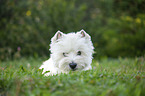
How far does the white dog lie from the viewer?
13.5 ft

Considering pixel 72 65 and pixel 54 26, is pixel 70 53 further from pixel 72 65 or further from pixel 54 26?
pixel 54 26

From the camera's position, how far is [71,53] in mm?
4207

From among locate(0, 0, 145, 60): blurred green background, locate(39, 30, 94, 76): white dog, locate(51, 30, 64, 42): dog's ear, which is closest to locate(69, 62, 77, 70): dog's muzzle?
locate(39, 30, 94, 76): white dog

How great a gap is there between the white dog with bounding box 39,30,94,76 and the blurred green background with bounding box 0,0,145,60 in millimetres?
5985

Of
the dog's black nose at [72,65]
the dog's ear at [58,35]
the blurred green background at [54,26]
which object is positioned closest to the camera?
the dog's black nose at [72,65]

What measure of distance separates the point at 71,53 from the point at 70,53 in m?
0.03

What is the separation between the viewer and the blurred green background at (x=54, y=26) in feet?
35.0

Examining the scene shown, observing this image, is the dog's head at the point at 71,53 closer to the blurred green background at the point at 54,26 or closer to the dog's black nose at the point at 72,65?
the dog's black nose at the point at 72,65

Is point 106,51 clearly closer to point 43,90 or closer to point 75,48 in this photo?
point 75,48

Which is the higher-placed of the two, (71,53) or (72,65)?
(71,53)

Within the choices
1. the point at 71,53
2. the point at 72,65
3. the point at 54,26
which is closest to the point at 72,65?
the point at 72,65

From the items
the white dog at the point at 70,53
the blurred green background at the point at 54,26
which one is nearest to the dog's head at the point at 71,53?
the white dog at the point at 70,53

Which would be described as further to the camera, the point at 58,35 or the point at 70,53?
the point at 58,35

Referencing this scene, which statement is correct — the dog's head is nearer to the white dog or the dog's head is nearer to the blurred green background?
the white dog
